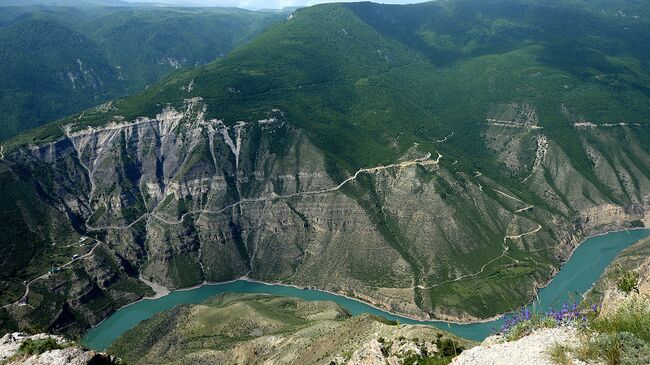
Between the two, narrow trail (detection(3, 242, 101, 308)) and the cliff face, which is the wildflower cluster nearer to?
the cliff face

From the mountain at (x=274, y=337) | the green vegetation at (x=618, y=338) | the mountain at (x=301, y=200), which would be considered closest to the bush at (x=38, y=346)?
the mountain at (x=274, y=337)

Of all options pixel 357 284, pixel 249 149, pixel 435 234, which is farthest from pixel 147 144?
pixel 435 234

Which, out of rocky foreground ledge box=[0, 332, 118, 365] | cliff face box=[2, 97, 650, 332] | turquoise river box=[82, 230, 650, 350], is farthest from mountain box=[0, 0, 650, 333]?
rocky foreground ledge box=[0, 332, 118, 365]

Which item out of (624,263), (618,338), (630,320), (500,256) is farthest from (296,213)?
(618,338)

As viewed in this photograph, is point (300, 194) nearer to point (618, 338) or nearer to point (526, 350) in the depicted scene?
point (526, 350)

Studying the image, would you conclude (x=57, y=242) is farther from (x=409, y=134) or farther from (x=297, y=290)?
(x=409, y=134)

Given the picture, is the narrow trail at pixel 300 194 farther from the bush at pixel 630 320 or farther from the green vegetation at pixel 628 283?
the bush at pixel 630 320
